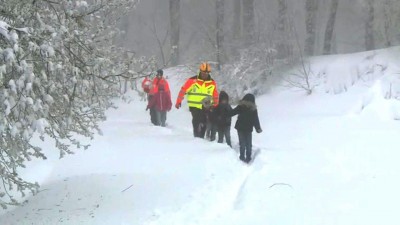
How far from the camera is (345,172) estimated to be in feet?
28.3

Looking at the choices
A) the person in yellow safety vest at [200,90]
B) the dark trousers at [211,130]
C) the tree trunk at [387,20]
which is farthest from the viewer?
the tree trunk at [387,20]

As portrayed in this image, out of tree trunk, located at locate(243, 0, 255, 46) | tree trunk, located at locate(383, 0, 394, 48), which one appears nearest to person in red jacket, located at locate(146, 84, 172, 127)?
tree trunk, located at locate(243, 0, 255, 46)

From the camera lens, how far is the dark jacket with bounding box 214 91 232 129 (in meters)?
11.4

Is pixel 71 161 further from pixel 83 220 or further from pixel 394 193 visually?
pixel 394 193

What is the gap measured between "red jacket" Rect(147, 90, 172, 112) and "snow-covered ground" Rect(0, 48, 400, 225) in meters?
1.17

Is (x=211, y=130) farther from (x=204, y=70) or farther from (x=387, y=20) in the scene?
(x=387, y=20)

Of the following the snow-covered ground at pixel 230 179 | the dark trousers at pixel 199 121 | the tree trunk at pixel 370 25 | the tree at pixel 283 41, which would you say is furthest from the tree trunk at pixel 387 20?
the dark trousers at pixel 199 121

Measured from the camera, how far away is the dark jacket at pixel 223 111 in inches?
449

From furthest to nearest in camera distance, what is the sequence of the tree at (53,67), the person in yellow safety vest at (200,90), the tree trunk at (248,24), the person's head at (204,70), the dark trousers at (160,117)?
the tree trunk at (248,24) < the dark trousers at (160,117) < the person in yellow safety vest at (200,90) < the person's head at (204,70) < the tree at (53,67)

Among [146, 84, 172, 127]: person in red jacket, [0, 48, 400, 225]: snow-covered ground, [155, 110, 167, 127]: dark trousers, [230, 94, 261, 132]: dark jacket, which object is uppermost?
[230, 94, 261, 132]: dark jacket

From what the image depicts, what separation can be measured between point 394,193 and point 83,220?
433 centimetres

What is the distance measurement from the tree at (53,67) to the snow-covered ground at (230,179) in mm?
1330

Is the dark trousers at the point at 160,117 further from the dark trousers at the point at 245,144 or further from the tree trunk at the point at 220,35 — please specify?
the tree trunk at the point at 220,35

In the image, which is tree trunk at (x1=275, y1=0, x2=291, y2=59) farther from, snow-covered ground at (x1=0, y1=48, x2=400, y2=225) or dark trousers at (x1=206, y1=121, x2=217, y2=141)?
dark trousers at (x1=206, y1=121, x2=217, y2=141)
